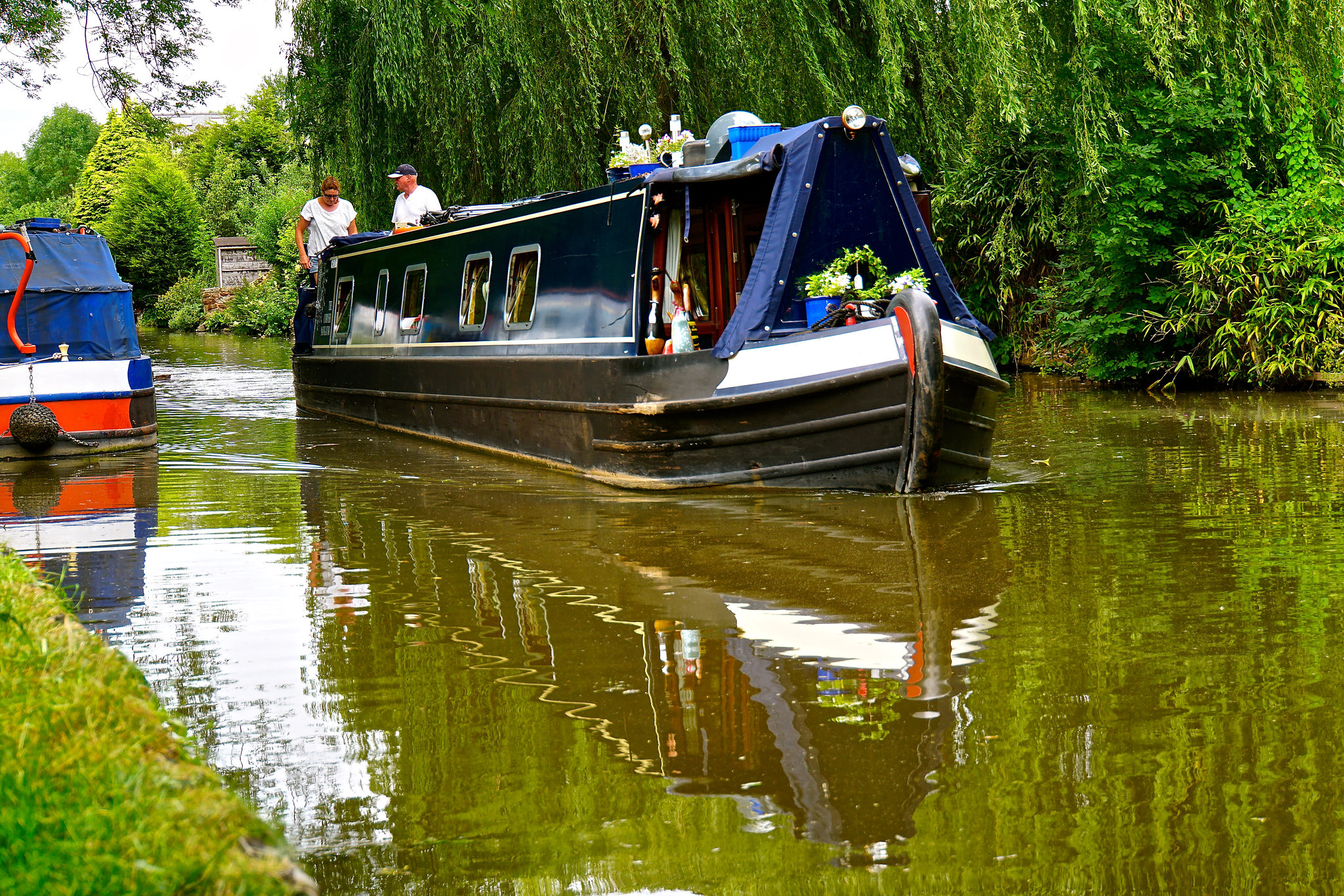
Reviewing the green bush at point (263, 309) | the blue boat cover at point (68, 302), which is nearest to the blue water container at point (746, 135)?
the blue boat cover at point (68, 302)

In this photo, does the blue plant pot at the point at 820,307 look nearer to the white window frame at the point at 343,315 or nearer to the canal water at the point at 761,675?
the canal water at the point at 761,675

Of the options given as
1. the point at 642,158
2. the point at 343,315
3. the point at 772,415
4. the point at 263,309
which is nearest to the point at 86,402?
the point at 343,315

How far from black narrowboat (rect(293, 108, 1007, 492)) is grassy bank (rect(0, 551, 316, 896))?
498cm

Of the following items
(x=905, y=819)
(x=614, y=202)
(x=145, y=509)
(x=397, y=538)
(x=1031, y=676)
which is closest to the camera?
(x=905, y=819)

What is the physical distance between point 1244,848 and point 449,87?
39.9 ft

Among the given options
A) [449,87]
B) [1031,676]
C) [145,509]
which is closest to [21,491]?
[145,509]

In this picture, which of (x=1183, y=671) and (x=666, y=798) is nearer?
(x=666, y=798)

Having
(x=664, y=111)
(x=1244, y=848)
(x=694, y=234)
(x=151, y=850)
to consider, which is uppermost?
(x=664, y=111)

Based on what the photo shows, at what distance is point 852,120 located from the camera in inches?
314

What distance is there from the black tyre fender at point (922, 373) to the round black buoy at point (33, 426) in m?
6.91

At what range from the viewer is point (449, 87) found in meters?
13.5

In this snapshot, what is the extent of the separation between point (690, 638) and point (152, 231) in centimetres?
5124

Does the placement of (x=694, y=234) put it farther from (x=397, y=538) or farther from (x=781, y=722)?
(x=781, y=722)

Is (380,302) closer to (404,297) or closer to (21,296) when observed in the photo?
(404,297)
